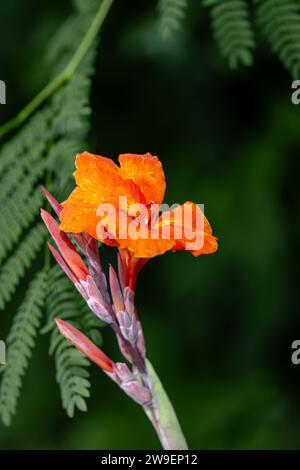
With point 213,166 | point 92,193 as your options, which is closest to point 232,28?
point 92,193

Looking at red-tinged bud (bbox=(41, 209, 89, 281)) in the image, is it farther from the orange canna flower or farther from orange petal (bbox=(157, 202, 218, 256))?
orange petal (bbox=(157, 202, 218, 256))

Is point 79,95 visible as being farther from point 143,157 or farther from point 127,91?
Answer: point 127,91

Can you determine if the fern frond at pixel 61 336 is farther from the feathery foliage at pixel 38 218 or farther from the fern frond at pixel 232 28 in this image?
the fern frond at pixel 232 28

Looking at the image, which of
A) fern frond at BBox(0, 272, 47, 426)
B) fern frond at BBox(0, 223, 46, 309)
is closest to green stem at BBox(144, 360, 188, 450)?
fern frond at BBox(0, 272, 47, 426)

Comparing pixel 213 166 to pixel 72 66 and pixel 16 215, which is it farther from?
pixel 16 215

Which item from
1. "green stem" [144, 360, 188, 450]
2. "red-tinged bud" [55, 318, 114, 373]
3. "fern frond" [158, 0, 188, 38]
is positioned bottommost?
"green stem" [144, 360, 188, 450]

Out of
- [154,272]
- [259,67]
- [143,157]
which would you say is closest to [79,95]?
[143,157]

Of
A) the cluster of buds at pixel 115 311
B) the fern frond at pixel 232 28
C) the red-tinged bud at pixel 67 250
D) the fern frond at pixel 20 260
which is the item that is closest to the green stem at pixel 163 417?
the cluster of buds at pixel 115 311
